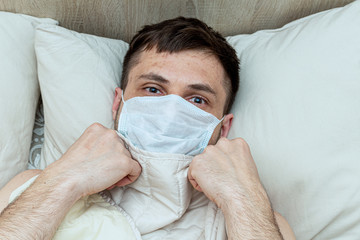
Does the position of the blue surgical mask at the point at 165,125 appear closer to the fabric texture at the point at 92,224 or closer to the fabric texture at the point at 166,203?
the fabric texture at the point at 166,203

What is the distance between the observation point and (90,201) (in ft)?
3.86

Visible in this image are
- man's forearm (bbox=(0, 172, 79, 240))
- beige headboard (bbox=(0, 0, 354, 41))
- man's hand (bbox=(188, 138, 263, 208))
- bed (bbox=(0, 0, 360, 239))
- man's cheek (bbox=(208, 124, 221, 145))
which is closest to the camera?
man's forearm (bbox=(0, 172, 79, 240))

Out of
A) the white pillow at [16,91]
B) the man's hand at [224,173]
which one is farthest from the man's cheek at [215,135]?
the white pillow at [16,91]

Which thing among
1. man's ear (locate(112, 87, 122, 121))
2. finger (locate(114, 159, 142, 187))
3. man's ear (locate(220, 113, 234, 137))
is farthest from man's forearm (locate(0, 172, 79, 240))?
man's ear (locate(220, 113, 234, 137))

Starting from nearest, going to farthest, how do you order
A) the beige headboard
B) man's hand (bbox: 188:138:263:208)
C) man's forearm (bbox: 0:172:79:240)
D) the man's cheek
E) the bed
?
man's forearm (bbox: 0:172:79:240)
man's hand (bbox: 188:138:263:208)
the bed
the man's cheek
the beige headboard

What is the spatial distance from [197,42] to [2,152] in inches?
35.5

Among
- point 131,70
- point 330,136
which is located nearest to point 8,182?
point 131,70

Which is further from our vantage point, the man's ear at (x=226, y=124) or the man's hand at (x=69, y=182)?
the man's ear at (x=226, y=124)

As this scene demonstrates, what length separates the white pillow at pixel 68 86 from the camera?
4.43 ft

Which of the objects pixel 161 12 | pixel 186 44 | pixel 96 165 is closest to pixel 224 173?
pixel 96 165

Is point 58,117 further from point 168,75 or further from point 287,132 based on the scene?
point 287,132

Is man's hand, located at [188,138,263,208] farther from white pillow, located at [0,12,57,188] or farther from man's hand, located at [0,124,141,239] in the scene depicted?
white pillow, located at [0,12,57,188]

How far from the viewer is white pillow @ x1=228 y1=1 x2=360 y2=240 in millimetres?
1120

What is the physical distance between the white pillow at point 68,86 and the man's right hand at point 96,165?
216 mm
